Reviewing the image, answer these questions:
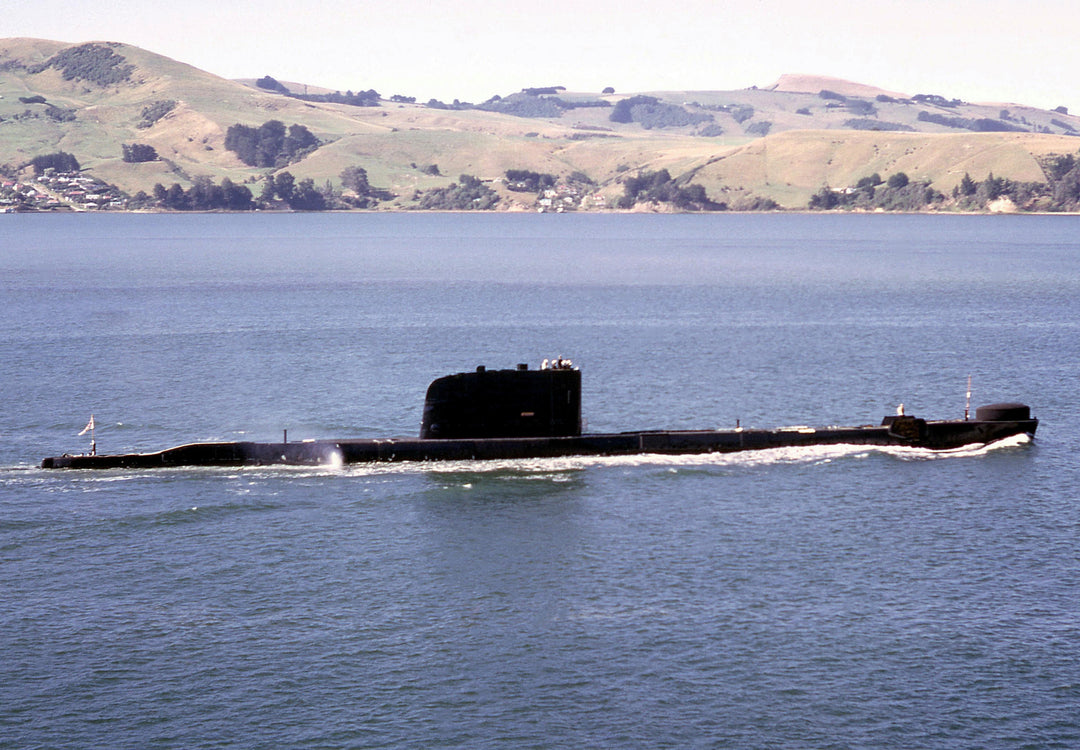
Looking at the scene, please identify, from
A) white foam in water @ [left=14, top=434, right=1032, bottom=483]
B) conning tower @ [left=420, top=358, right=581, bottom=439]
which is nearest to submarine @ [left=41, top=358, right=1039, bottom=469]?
conning tower @ [left=420, top=358, right=581, bottom=439]

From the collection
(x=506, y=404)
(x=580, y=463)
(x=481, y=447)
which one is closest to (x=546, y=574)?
(x=481, y=447)

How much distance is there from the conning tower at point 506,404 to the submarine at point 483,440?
0.05 meters

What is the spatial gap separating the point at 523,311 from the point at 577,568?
3475 inches

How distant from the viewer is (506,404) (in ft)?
193

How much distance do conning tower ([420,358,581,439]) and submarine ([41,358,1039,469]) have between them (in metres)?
0.05

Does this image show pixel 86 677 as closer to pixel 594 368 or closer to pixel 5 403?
pixel 5 403

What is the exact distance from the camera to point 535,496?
181 feet

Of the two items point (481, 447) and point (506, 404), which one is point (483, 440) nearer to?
point (481, 447)

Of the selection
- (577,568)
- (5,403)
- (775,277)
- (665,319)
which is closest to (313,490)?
(577,568)

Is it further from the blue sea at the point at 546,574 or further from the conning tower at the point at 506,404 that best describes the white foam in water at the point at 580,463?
the conning tower at the point at 506,404

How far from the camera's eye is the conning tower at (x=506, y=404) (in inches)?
2282

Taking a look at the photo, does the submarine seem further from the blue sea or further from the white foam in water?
the blue sea

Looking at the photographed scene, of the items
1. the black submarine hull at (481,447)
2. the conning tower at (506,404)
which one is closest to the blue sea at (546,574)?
the black submarine hull at (481,447)

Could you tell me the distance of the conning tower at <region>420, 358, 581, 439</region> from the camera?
57969 millimetres
